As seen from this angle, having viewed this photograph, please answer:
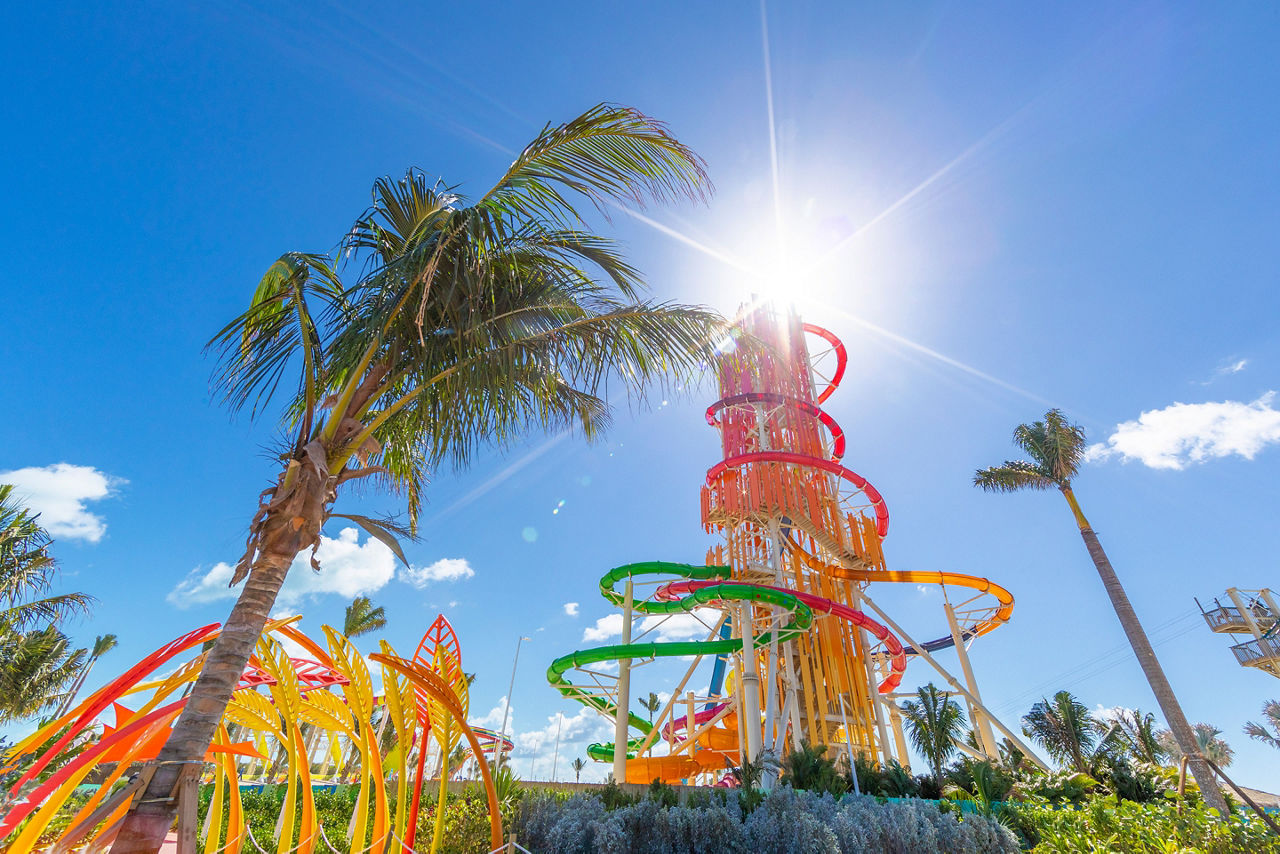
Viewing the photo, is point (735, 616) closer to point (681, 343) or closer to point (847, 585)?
point (847, 585)

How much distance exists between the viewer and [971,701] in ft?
55.6

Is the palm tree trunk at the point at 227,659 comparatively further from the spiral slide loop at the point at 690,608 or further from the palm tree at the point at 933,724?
the palm tree at the point at 933,724

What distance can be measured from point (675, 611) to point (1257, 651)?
22.7 meters

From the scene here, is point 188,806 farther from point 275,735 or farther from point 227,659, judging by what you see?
point 275,735

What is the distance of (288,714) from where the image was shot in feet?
19.7

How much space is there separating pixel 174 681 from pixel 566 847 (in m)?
4.76

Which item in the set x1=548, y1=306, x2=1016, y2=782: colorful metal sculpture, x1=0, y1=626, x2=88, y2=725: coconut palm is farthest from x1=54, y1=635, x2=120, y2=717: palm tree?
x1=548, y1=306, x2=1016, y2=782: colorful metal sculpture

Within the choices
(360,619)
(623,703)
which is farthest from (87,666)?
(623,703)

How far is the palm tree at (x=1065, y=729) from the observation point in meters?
21.9

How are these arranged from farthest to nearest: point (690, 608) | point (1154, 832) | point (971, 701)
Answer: point (971, 701), point (690, 608), point (1154, 832)

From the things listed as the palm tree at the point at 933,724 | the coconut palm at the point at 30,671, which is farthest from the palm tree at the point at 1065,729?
the coconut palm at the point at 30,671

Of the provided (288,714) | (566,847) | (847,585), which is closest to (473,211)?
(288,714)

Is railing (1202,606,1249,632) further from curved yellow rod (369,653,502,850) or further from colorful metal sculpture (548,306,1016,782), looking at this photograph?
curved yellow rod (369,653,502,850)

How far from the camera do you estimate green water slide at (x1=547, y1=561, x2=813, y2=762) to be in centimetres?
1363
